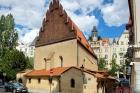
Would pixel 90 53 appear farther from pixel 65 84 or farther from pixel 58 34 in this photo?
pixel 65 84

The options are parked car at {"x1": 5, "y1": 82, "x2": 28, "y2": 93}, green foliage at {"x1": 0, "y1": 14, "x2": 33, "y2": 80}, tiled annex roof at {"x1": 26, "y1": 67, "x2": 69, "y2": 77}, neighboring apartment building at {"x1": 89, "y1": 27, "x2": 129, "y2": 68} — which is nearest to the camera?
parked car at {"x1": 5, "y1": 82, "x2": 28, "y2": 93}

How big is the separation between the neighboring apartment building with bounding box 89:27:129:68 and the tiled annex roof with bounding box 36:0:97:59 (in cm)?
6927

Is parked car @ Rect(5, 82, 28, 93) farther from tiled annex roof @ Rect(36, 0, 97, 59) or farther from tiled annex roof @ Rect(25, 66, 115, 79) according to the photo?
tiled annex roof @ Rect(36, 0, 97, 59)

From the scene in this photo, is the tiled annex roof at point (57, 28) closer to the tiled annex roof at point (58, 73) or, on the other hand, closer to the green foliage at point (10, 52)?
the tiled annex roof at point (58, 73)

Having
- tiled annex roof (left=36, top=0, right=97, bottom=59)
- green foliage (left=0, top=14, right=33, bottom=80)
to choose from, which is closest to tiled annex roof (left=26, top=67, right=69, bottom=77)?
tiled annex roof (left=36, top=0, right=97, bottom=59)

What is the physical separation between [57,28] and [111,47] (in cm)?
8557

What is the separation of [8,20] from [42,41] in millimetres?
26356

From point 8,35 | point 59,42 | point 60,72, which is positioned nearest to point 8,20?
point 8,35

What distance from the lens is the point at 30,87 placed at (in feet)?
217

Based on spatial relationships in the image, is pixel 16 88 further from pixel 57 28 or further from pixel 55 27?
pixel 55 27

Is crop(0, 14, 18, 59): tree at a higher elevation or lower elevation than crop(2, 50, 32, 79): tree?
higher

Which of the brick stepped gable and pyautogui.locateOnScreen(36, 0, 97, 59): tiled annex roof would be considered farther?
the brick stepped gable

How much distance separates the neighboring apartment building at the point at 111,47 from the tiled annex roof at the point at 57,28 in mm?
69265

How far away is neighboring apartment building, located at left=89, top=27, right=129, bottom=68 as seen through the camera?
465 feet
